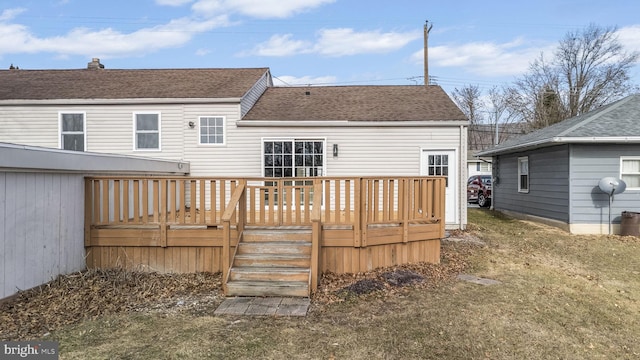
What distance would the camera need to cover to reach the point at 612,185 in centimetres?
1000

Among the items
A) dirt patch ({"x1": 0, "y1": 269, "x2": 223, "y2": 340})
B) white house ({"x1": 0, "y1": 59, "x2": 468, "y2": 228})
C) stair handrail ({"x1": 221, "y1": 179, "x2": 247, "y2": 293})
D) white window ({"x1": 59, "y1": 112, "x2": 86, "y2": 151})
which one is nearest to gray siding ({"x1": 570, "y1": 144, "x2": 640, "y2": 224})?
white house ({"x1": 0, "y1": 59, "x2": 468, "y2": 228})

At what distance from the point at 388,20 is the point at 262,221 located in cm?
1411

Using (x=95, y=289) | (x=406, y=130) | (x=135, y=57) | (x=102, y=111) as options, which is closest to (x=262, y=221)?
(x=95, y=289)

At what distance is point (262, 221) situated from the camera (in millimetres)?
6117

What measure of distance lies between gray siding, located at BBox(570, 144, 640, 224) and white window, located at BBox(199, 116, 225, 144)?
9116 millimetres

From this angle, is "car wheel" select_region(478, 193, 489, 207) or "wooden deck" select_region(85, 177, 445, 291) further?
"car wheel" select_region(478, 193, 489, 207)

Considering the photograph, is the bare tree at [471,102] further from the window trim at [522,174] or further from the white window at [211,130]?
the white window at [211,130]

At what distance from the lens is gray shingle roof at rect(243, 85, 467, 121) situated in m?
10.5

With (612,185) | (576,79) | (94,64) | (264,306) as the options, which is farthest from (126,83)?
(576,79)

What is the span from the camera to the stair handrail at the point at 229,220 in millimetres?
5230

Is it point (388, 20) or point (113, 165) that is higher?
point (388, 20)

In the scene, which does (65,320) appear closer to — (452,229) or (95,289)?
(95,289)

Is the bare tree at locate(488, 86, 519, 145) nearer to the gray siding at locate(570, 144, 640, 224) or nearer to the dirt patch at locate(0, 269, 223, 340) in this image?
the gray siding at locate(570, 144, 640, 224)

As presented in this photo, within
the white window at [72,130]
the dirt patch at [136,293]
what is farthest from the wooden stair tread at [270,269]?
the white window at [72,130]
